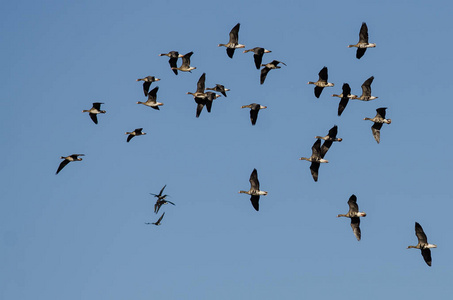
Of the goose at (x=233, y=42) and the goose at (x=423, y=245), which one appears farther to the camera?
the goose at (x=233, y=42)

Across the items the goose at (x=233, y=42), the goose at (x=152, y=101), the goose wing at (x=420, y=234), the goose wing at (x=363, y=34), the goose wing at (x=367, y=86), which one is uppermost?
the goose wing at (x=363, y=34)

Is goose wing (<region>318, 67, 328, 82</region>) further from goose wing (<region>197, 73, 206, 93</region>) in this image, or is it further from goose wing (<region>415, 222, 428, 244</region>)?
goose wing (<region>415, 222, 428, 244</region>)

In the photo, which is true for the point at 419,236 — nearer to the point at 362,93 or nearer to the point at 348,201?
the point at 348,201

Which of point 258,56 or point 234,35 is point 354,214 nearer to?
point 258,56

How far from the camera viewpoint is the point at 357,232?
73438mm

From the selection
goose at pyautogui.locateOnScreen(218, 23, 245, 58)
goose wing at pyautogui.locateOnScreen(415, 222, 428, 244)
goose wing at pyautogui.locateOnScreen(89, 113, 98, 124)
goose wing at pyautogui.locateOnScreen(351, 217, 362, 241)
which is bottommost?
goose wing at pyautogui.locateOnScreen(415, 222, 428, 244)

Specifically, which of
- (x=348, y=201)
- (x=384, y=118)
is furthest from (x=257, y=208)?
(x=384, y=118)

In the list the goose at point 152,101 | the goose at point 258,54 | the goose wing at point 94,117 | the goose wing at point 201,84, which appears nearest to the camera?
the goose at point 258,54

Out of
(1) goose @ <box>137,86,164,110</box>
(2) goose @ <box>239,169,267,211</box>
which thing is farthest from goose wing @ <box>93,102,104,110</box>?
(2) goose @ <box>239,169,267,211</box>

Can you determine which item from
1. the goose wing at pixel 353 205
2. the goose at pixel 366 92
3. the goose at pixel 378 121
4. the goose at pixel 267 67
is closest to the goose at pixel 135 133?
the goose at pixel 267 67

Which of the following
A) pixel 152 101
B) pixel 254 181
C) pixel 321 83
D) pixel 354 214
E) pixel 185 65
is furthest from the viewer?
pixel 152 101

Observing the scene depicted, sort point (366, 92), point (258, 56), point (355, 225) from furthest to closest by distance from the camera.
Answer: point (258, 56)
point (366, 92)
point (355, 225)

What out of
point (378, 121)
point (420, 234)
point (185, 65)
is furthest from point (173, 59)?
point (420, 234)

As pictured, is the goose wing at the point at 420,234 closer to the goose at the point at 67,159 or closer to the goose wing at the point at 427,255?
the goose wing at the point at 427,255
